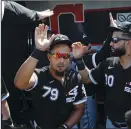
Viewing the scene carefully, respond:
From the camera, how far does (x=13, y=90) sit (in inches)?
128

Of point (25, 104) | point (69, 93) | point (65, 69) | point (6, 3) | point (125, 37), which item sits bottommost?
point (25, 104)

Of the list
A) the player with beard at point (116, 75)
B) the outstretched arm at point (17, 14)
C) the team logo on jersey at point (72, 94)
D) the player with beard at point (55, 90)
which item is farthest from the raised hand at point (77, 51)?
the outstretched arm at point (17, 14)

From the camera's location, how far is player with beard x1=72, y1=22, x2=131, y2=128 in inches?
103

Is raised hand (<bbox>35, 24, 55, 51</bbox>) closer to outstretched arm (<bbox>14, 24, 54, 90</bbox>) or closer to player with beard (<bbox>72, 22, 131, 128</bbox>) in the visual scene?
outstretched arm (<bbox>14, 24, 54, 90</bbox>)

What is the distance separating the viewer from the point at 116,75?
2670 millimetres

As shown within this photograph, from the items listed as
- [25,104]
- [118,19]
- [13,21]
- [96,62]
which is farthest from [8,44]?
[118,19]

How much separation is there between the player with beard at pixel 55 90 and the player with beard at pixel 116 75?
0.23 m

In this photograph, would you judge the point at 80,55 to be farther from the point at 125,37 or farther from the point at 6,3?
the point at 6,3

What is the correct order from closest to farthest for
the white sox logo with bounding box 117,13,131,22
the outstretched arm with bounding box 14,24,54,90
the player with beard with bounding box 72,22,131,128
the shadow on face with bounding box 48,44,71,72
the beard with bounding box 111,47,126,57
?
the outstretched arm with bounding box 14,24,54,90, the shadow on face with bounding box 48,44,71,72, the player with beard with bounding box 72,22,131,128, the beard with bounding box 111,47,126,57, the white sox logo with bounding box 117,13,131,22

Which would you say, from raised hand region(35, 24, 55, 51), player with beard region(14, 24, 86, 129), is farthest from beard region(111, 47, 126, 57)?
raised hand region(35, 24, 55, 51)

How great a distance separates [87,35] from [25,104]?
91 cm

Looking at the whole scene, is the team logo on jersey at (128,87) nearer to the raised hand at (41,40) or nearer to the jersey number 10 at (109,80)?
the jersey number 10 at (109,80)

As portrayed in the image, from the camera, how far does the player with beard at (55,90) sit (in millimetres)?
2523

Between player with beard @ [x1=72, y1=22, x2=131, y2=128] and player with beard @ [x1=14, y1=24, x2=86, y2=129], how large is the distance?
0.23m
